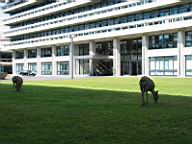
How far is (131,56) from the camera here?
75.2 metres

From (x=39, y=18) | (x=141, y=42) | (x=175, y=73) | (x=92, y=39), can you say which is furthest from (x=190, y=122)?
(x=39, y=18)

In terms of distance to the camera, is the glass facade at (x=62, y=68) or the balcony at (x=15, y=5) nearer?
the glass facade at (x=62, y=68)

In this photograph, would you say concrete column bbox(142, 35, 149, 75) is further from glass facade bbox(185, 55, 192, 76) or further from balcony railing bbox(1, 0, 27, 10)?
balcony railing bbox(1, 0, 27, 10)

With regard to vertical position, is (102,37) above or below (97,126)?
above

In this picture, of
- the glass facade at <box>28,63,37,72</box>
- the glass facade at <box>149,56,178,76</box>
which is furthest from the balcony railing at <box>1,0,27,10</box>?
the glass facade at <box>149,56,178,76</box>

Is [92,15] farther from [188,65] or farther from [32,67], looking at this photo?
[32,67]

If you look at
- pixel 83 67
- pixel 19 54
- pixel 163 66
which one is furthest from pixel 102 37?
pixel 19 54

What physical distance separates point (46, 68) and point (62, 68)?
6.79 metres

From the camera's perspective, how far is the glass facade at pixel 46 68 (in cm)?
9081

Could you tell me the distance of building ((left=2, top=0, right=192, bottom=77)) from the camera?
61.5 meters

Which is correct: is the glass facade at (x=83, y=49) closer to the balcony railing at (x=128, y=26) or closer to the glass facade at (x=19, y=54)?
the balcony railing at (x=128, y=26)

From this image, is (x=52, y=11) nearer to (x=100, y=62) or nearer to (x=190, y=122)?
(x=100, y=62)

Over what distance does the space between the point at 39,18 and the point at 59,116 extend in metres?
86.8

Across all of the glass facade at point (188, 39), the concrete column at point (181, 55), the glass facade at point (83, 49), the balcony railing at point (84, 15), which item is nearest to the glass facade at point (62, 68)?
the glass facade at point (83, 49)
